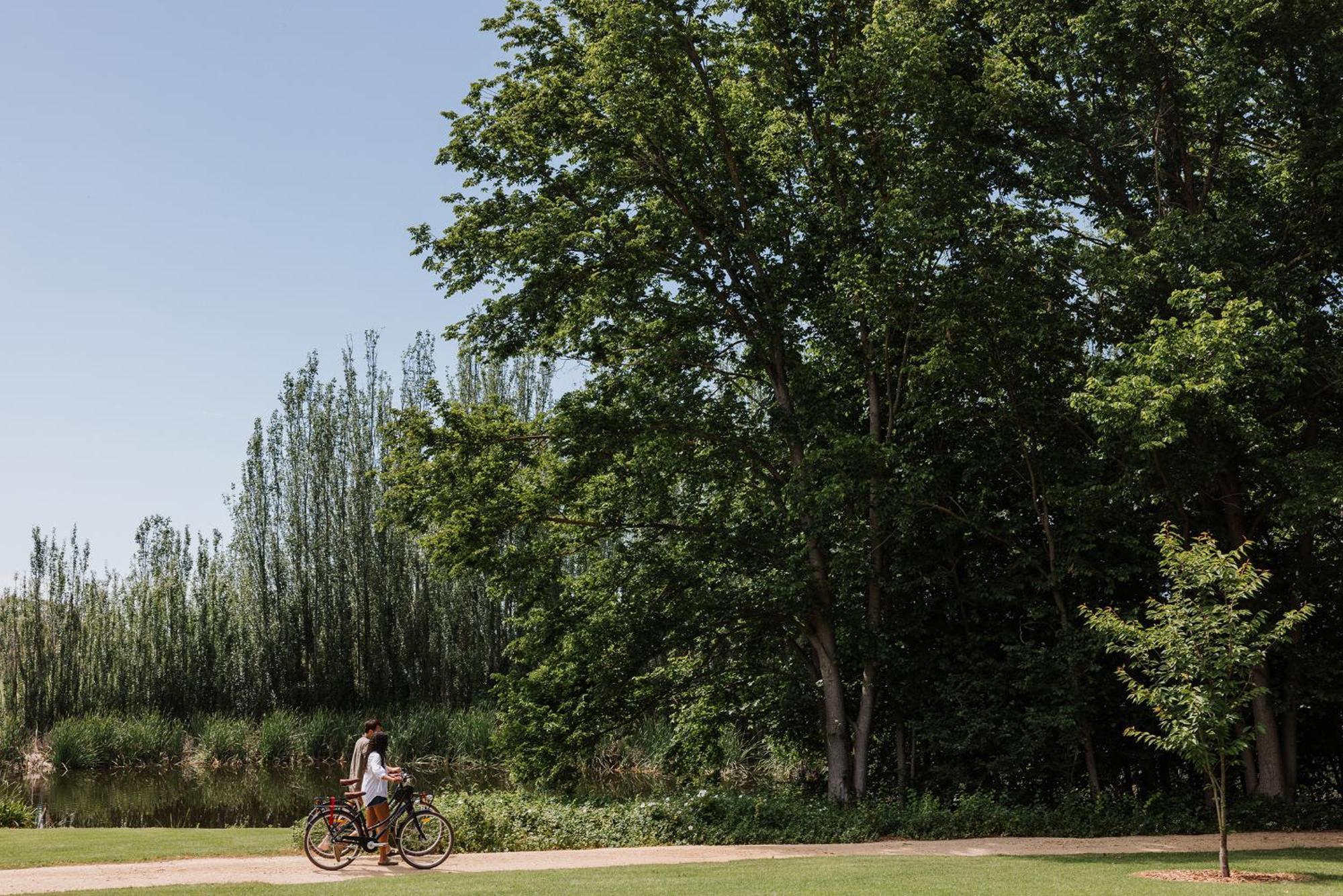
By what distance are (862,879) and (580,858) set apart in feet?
13.0

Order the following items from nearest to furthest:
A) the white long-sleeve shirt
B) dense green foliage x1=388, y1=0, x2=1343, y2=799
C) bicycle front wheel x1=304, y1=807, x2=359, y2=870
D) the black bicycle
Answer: bicycle front wheel x1=304, y1=807, x2=359, y2=870
the black bicycle
the white long-sleeve shirt
dense green foliage x1=388, y1=0, x2=1343, y2=799

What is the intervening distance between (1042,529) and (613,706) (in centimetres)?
762

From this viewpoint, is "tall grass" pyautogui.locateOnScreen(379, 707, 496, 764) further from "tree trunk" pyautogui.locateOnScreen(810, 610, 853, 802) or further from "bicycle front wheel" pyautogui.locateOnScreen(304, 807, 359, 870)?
"bicycle front wheel" pyautogui.locateOnScreen(304, 807, 359, 870)

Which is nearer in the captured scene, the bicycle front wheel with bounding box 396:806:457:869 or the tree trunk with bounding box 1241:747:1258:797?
the bicycle front wheel with bounding box 396:806:457:869

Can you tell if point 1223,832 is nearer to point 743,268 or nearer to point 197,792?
point 743,268

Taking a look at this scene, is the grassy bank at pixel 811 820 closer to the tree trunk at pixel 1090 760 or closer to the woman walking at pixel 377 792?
the tree trunk at pixel 1090 760

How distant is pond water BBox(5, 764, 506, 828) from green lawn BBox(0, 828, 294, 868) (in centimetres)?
459

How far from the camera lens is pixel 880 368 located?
18.9 metres

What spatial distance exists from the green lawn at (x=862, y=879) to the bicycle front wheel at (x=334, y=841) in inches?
39.9

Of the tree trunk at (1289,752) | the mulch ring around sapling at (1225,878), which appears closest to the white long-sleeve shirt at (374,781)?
the mulch ring around sapling at (1225,878)

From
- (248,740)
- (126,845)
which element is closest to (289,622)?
(248,740)

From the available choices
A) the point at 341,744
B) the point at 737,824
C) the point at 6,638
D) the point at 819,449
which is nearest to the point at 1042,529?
the point at 819,449

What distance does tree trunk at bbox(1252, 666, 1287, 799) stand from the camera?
665 inches

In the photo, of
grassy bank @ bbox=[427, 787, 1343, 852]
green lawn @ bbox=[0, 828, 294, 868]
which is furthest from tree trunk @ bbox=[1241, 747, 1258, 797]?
green lawn @ bbox=[0, 828, 294, 868]
